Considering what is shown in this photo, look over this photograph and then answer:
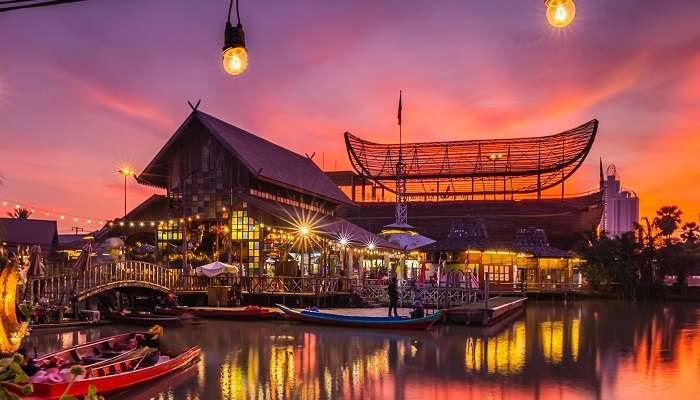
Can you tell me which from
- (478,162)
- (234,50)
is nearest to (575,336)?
(234,50)

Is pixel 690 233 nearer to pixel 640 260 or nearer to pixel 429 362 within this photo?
pixel 640 260

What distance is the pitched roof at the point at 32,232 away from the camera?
62125mm

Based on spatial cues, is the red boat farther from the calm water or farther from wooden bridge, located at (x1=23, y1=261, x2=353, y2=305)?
wooden bridge, located at (x1=23, y1=261, x2=353, y2=305)

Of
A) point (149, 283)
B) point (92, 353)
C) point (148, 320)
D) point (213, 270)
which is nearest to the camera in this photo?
point (92, 353)

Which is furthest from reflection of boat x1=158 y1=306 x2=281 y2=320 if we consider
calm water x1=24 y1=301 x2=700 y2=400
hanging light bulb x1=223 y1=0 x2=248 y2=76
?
Answer: hanging light bulb x1=223 y1=0 x2=248 y2=76

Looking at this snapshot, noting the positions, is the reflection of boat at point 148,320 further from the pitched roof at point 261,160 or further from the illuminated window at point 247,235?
the pitched roof at point 261,160

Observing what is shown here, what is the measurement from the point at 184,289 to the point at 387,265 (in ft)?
60.8

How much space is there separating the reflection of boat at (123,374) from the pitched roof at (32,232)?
5332cm

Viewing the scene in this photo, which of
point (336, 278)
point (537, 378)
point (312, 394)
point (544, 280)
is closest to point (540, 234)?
point (544, 280)

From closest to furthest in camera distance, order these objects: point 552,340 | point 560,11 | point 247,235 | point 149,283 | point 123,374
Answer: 1. point 560,11
2. point 123,374
3. point 552,340
4. point 149,283
5. point 247,235

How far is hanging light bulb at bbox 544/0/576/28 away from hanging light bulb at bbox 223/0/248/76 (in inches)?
140

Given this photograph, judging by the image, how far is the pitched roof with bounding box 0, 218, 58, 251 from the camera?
204 ft

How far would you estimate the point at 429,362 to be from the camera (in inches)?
690

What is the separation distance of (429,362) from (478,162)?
47.0 metres
